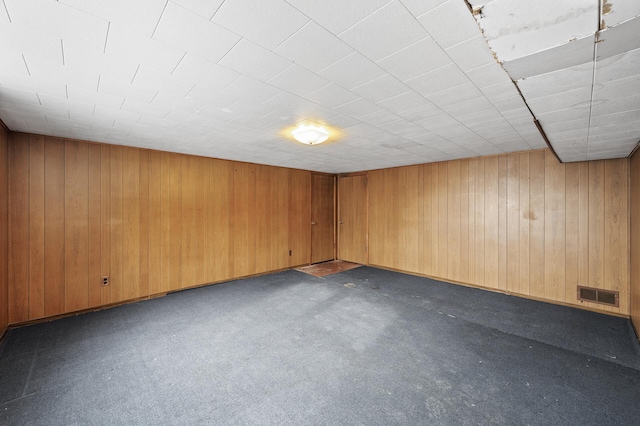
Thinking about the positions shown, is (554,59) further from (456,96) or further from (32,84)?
(32,84)

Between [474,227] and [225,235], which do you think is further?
[225,235]

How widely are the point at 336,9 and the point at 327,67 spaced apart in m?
0.51

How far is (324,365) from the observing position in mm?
2328

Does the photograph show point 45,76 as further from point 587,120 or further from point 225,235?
point 587,120

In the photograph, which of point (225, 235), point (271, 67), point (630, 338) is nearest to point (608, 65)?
point (271, 67)

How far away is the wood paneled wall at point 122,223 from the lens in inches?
126

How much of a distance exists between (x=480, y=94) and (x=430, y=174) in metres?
3.19

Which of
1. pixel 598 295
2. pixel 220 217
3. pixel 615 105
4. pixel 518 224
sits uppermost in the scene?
pixel 615 105

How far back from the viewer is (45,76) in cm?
184

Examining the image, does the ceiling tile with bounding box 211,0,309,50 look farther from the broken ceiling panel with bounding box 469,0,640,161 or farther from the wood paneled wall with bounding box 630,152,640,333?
the wood paneled wall with bounding box 630,152,640,333

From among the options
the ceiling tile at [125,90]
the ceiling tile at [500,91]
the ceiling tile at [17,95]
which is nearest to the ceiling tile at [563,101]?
the ceiling tile at [500,91]

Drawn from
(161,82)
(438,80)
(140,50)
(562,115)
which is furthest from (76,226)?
(562,115)

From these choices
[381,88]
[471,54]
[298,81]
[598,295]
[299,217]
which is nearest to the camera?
[471,54]

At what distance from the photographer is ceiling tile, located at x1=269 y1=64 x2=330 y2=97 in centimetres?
179
